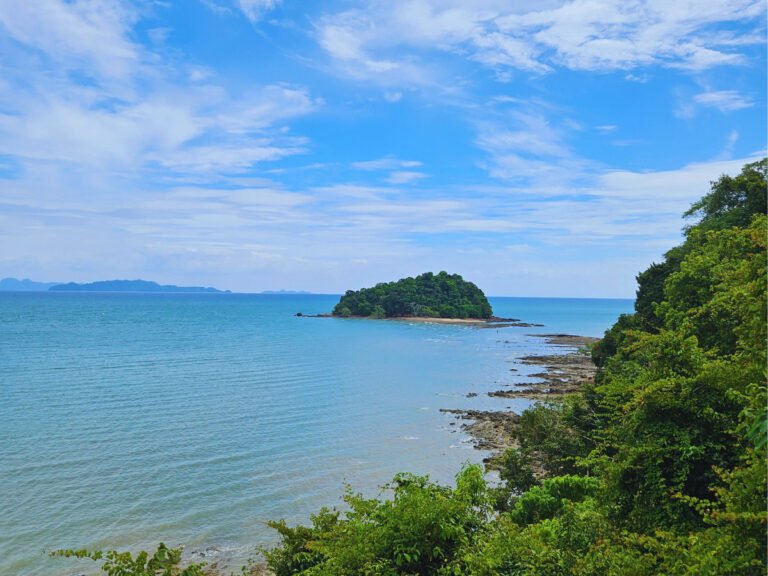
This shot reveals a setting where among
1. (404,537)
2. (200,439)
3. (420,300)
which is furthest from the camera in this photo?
(420,300)

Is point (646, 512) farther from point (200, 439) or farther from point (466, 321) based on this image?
point (466, 321)

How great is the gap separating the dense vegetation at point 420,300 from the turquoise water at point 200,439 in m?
85.8

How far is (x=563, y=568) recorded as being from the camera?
8.88 meters

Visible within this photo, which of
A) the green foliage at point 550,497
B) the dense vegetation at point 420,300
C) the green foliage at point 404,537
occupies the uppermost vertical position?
the dense vegetation at point 420,300

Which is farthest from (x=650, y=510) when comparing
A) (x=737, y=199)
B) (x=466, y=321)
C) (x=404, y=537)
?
(x=466, y=321)

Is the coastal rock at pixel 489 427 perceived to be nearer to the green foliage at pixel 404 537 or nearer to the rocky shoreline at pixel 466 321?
the green foliage at pixel 404 537

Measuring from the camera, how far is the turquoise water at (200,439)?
17.9m

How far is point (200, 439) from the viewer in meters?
26.9

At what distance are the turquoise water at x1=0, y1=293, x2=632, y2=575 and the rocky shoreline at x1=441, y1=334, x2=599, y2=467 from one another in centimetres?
126

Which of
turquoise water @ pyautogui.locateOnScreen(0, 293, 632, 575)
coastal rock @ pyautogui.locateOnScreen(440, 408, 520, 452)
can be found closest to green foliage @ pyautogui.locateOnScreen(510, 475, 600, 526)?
turquoise water @ pyautogui.locateOnScreen(0, 293, 632, 575)

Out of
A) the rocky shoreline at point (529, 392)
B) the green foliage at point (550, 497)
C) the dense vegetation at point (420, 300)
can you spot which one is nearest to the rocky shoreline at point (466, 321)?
the dense vegetation at point (420, 300)

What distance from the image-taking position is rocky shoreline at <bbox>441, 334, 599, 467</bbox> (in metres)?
29.7

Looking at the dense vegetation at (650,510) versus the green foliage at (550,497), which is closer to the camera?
the dense vegetation at (650,510)

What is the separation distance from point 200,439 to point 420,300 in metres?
123
